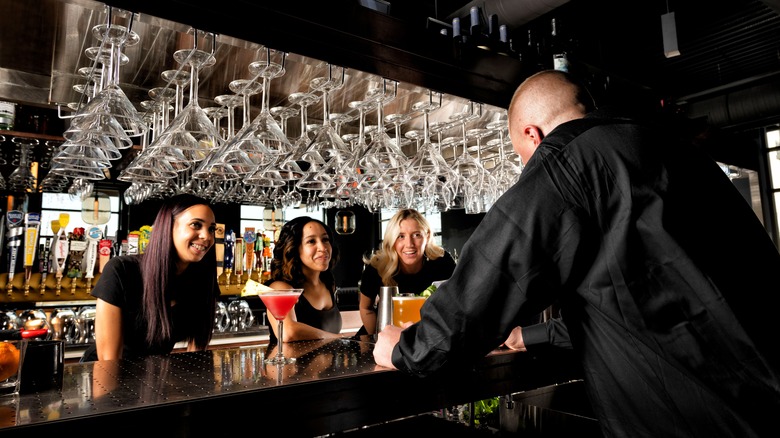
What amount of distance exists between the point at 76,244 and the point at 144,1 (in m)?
4.14

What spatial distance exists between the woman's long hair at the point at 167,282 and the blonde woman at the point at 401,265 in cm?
107

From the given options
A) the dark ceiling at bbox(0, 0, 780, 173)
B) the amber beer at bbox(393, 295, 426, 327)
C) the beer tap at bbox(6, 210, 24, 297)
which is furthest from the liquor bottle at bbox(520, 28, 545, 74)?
the beer tap at bbox(6, 210, 24, 297)

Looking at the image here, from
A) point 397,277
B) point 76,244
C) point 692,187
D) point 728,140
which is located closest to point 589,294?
point 692,187

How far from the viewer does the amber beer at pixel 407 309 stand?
1756mm

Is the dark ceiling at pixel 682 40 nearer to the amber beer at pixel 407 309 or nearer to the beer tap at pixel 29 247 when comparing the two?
the amber beer at pixel 407 309

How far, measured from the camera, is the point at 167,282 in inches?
90.4

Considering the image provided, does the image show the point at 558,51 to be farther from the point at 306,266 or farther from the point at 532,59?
the point at 306,266

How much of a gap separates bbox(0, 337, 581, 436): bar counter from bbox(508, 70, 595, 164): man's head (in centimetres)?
68

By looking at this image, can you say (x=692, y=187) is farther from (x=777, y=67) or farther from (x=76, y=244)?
(x=777, y=67)

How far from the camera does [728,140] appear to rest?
11.2 ft

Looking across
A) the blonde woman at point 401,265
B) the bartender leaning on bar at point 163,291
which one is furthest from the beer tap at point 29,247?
the blonde woman at point 401,265

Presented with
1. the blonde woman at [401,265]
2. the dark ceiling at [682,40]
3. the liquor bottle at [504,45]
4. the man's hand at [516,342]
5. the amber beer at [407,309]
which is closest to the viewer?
the man's hand at [516,342]

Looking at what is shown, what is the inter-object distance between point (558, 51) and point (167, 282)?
201 cm

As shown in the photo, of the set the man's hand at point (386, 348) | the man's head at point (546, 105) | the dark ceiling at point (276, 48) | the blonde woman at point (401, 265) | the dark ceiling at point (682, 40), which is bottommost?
the man's hand at point (386, 348)
